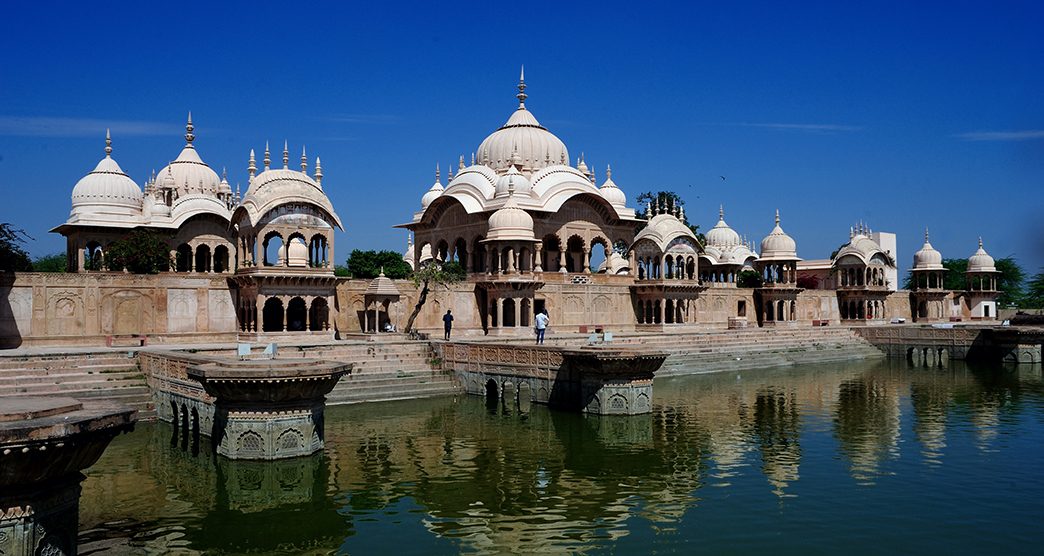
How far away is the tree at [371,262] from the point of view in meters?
45.0

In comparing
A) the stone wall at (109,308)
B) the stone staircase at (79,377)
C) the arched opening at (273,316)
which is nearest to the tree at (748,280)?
the arched opening at (273,316)

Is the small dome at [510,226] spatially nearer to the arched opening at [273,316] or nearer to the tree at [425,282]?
the tree at [425,282]

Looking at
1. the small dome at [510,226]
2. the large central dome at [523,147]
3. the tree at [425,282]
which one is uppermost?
the large central dome at [523,147]

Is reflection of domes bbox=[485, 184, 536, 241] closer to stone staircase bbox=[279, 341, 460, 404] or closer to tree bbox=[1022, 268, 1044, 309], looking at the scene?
stone staircase bbox=[279, 341, 460, 404]

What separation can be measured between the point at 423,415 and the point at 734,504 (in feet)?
27.4

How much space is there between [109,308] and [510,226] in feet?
40.9

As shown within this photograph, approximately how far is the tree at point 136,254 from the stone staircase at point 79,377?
1106cm

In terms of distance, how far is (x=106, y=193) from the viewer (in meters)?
30.7

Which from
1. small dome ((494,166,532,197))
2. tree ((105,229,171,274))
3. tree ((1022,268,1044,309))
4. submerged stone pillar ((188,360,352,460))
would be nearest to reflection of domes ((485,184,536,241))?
small dome ((494,166,532,197))

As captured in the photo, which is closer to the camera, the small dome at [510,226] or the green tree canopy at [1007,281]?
the small dome at [510,226]

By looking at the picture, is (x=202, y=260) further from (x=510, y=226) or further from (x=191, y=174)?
(x=510, y=226)

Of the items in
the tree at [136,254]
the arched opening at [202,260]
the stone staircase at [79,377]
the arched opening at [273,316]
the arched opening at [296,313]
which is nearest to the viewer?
the stone staircase at [79,377]

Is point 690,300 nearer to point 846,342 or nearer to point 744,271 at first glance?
point 846,342

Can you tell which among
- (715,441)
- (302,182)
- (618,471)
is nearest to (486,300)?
(302,182)
